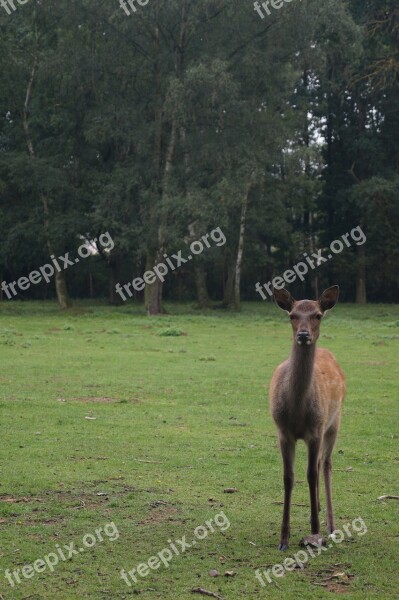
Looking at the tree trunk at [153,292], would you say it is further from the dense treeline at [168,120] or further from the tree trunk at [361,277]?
the tree trunk at [361,277]

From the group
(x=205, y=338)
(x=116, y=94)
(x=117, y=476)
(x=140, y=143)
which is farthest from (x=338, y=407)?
(x=116, y=94)

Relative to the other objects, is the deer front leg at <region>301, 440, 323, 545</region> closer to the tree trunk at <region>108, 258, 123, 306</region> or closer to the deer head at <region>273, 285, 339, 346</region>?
the deer head at <region>273, 285, 339, 346</region>

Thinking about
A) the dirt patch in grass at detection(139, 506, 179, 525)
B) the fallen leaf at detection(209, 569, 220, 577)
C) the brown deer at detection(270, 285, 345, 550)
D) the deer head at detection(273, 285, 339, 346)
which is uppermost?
the deer head at detection(273, 285, 339, 346)

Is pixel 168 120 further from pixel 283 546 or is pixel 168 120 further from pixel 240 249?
pixel 283 546

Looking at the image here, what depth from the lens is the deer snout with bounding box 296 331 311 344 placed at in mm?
6402

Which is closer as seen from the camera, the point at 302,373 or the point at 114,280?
the point at 302,373

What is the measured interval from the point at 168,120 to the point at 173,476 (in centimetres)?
2531

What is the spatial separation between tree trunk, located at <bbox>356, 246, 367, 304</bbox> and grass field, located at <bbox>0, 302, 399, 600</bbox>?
22.8 m

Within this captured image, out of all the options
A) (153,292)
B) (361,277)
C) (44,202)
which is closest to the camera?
(153,292)

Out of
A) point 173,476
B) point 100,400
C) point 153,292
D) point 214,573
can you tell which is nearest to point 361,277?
point 153,292

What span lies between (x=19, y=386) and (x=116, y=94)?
72.3 feet

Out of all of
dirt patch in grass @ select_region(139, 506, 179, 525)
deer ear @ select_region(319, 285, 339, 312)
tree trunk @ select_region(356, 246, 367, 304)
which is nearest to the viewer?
deer ear @ select_region(319, 285, 339, 312)

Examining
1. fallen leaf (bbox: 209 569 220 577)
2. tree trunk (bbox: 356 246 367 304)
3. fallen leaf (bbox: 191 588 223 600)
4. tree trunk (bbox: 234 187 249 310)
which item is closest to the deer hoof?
fallen leaf (bbox: 209 569 220 577)

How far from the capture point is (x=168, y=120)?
107 ft
